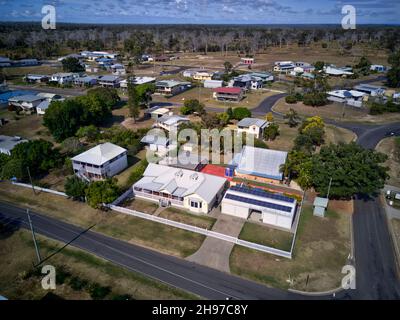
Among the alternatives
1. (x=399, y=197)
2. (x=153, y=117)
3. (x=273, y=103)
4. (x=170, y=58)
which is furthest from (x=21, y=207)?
(x=170, y=58)

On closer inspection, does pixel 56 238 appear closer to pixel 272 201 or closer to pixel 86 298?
pixel 86 298

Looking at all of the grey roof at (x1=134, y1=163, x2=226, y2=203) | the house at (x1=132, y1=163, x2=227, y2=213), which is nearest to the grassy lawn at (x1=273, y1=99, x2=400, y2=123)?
the grey roof at (x1=134, y1=163, x2=226, y2=203)

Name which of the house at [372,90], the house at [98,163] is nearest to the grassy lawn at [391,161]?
the house at [372,90]

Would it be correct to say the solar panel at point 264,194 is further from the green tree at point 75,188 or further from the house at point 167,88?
the house at point 167,88

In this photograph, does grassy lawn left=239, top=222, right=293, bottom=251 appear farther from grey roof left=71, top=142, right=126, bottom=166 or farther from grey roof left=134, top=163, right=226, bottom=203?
grey roof left=71, top=142, right=126, bottom=166

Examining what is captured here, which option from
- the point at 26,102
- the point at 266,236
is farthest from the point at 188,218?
the point at 26,102

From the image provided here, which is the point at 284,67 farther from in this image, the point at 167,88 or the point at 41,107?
the point at 41,107
